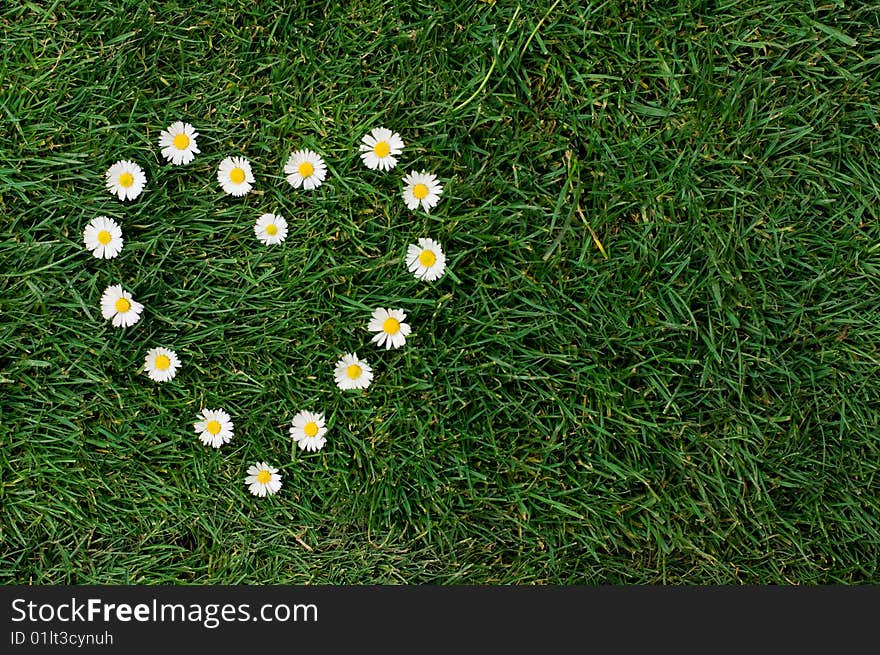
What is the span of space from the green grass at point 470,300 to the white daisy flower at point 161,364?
0.11 feet

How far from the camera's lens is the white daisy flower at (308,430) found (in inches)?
67.6

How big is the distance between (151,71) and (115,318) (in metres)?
0.69

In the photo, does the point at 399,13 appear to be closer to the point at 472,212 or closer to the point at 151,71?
the point at 472,212

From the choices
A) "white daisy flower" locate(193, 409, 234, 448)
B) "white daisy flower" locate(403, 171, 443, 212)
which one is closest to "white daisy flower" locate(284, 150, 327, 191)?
"white daisy flower" locate(403, 171, 443, 212)

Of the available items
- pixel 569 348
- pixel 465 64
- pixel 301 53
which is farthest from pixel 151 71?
pixel 569 348

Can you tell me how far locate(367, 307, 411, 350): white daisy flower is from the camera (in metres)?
1.71

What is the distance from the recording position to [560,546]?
173 centimetres

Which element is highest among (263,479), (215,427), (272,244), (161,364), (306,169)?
(306,169)

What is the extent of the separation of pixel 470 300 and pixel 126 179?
989 millimetres

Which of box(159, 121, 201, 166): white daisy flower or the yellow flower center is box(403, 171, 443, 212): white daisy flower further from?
box(159, 121, 201, 166): white daisy flower

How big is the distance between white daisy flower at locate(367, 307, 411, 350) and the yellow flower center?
20.4 inches

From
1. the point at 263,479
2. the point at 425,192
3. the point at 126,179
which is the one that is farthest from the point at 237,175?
the point at 263,479

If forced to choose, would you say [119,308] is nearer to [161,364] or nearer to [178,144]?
[161,364]

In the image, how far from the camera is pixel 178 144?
68.5 inches
